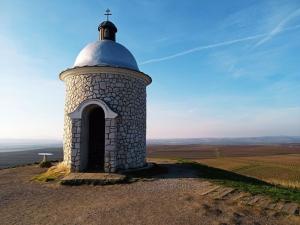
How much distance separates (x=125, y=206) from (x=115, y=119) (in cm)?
483

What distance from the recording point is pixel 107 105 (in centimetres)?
1159

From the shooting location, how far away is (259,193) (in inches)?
301

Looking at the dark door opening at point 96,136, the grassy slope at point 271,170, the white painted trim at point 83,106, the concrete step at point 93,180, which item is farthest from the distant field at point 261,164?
the white painted trim at point 83,106

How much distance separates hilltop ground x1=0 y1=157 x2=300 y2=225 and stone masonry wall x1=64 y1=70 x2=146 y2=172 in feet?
7.04

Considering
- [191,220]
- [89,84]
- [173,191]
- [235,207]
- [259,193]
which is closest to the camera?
[191,220]

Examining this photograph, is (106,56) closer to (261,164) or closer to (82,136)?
(82,136)

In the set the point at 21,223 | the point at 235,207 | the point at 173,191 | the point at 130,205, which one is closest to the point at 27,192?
the point at 21,223

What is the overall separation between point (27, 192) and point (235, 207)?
595 cm

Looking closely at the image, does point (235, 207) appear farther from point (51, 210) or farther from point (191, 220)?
point (51, 210)

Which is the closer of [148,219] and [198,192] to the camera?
[148,219]

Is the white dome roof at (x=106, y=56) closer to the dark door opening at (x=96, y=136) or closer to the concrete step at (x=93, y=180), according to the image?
the dark door opening at (x=96, y=136)

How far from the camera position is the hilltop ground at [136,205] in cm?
611

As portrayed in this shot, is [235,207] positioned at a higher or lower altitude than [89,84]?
lower

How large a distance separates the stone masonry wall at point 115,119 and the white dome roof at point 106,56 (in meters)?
0.59
